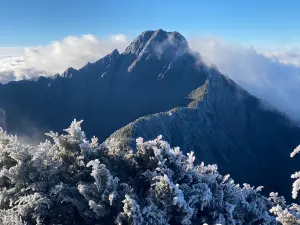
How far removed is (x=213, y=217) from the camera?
21.3 m

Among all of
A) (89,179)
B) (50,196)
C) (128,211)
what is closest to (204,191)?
(128,211)

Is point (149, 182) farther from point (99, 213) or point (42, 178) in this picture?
point (42, 178)

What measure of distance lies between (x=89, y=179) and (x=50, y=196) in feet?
10.2

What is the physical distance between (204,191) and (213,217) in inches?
61.5

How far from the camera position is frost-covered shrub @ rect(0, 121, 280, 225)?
1903 centimetres

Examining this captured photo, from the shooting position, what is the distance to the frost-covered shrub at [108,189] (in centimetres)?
1903

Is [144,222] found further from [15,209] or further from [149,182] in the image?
[15,209]

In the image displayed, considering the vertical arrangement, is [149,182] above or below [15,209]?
above

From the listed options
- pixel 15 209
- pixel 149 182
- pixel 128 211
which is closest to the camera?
pixel 128 211

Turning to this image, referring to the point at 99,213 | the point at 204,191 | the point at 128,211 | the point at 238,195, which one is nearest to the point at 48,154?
the point at 99,213

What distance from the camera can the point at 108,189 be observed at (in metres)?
19.9

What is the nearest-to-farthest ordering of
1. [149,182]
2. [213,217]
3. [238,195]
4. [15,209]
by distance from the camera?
[15,209] < [213,217] < [149,182] < [238,195]

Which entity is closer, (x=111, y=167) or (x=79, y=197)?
(x=79, y=197)

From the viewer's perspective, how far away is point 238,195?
24.7 metres
